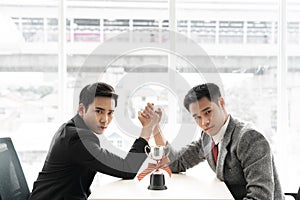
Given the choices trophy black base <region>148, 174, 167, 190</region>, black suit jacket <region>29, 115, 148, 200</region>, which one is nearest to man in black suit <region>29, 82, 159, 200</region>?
black suit jacket <region>29, 115, 148, 200</region>

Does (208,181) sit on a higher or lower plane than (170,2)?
lower

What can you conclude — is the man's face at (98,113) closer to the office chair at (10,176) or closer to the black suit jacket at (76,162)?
the black suit jacket at (76,162)

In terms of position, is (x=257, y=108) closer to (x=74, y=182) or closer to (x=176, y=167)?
(x=176, y=167)

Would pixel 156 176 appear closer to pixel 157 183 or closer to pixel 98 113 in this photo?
pixel 157 183

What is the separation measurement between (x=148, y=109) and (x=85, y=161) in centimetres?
41

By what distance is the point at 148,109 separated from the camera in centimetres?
191

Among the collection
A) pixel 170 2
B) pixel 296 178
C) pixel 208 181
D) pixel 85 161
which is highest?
pixel 170 2

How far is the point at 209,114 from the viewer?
1.88 metres

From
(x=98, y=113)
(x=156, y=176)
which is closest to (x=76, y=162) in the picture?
(x=98, y=113)

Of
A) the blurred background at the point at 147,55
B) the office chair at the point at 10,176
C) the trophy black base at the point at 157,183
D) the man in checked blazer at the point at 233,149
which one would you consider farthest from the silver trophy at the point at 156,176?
the blurred background at the point at 147,55

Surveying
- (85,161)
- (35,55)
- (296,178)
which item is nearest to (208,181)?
(85,161)

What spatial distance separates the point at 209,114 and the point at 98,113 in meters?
0.56

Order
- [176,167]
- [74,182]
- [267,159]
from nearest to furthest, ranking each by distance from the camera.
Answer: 1. [267,159]
2. [74,182]
3. [176,167]

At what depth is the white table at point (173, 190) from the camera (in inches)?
62.1
